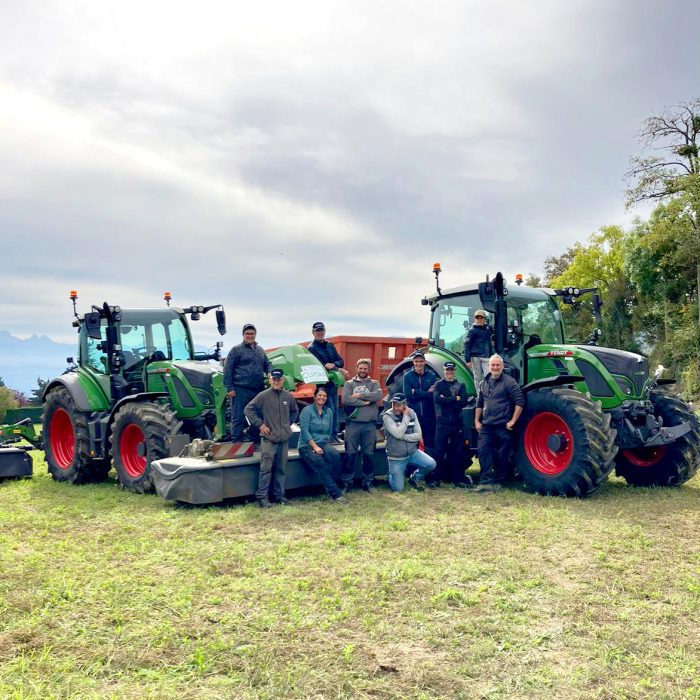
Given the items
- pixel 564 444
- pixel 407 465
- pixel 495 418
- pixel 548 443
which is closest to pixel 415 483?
pixel 407 465

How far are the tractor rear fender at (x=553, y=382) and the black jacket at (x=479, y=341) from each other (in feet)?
2.68

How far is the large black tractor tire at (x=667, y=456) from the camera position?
8.91 meters

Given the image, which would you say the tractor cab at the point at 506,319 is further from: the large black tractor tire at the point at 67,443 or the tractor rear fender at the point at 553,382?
the large black tractor tire at the point at 67,443

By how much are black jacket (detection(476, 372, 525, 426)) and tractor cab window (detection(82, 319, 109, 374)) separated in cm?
537

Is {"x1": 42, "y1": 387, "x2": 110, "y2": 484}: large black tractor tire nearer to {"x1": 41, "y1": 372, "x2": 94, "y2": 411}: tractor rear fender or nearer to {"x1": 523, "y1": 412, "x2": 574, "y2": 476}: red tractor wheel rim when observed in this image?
{"x1": 41, "y1": 372, "x2": 94, "y2": 411}: tractor rear fender

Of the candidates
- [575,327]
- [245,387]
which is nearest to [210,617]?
[245,387]

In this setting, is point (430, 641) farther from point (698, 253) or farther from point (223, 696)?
point (698, 253)

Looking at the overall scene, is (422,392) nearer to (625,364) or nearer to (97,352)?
(625,364)

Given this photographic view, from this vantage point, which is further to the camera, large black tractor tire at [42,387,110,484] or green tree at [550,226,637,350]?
green tree at [550,226,637,350]

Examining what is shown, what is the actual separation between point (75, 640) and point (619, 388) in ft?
21.8

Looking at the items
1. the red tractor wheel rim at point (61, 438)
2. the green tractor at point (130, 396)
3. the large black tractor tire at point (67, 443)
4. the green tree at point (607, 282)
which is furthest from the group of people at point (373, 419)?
the green tree at point (607, 282)

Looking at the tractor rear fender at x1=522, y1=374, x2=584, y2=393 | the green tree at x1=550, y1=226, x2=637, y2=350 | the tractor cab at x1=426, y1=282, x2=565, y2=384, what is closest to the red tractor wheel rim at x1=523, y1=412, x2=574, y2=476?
the tractor rear fender at x1=522, y1=374, x2=584, y2=393

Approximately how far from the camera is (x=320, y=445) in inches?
340

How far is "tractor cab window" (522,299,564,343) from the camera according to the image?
31.7 feet
